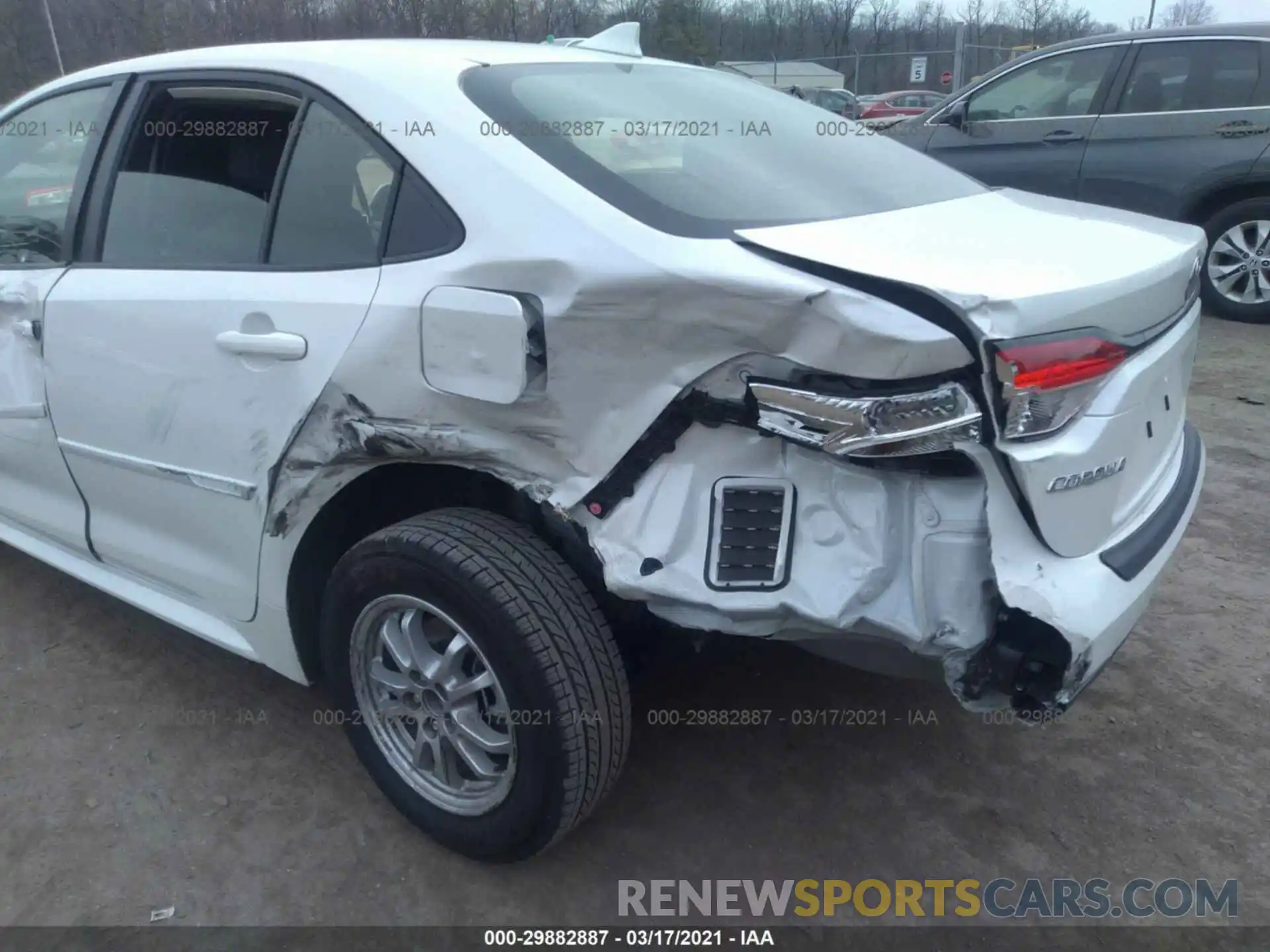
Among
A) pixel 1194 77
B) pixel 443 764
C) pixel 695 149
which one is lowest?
pixel 443 764

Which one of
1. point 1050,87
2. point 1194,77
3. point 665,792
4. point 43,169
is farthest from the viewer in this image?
point 1050,87

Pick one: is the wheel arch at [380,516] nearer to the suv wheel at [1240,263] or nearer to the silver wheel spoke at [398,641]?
the silver wheel spoke at [398,641]

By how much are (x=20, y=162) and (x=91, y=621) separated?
146 centimetres

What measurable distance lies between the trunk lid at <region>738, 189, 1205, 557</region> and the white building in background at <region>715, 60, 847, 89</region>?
71.4 ft

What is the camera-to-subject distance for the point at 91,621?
3.19 meters

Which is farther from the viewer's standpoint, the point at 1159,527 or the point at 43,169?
the point at 43,169

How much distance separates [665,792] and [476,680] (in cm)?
66

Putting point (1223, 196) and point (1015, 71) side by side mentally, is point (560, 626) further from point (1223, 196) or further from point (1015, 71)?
point (1015, 71)

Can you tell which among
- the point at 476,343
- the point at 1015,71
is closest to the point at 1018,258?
the point at 476,343

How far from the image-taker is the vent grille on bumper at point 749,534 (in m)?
1.72

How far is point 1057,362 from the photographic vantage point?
1615 mm

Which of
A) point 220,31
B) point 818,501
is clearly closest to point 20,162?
point 818,501

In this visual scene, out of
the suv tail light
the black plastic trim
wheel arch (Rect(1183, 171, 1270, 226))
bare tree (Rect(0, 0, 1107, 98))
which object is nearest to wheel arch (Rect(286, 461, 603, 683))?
the suv tail light

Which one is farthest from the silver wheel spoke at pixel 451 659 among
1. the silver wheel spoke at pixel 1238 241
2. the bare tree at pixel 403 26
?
the bare tree at pixel 403 26
